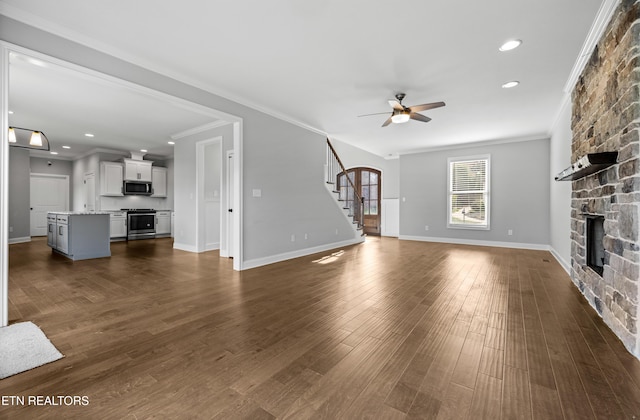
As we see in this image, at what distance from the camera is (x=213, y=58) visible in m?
3.30

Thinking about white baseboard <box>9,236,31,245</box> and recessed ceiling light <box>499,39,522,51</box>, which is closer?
Result: recessed ceiling light <box>499,39,522,51</box>

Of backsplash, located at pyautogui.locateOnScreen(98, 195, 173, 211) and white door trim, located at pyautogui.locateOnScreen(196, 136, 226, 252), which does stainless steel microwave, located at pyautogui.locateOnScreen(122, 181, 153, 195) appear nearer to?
backsplash, located at pyautogui.locateOnScreen(98, 195, 173, 211)

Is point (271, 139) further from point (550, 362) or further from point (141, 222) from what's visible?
point (141, 222)

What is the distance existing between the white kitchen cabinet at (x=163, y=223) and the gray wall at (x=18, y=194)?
317 centimetres

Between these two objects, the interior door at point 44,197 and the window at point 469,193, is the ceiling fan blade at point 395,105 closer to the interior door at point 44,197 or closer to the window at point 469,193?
the window at point 469,193

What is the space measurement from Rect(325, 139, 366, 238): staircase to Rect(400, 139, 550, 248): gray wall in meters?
1.50

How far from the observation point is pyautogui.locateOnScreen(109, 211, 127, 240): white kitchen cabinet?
810cm

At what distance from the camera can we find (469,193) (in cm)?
770

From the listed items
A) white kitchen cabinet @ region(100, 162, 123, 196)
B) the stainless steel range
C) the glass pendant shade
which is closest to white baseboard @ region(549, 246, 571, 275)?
the glass pendant shade

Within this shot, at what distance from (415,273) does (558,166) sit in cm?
354

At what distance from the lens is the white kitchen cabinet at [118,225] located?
26.6 ft

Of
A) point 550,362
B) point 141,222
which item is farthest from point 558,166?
point 141,222

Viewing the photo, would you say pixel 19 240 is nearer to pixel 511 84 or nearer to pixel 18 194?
pixel 18 194

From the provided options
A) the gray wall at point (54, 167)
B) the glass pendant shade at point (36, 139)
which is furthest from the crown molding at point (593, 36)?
the gray wall at point (54, 167)
